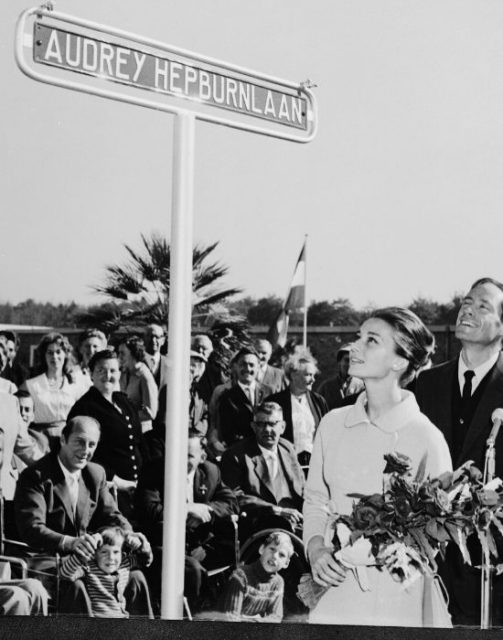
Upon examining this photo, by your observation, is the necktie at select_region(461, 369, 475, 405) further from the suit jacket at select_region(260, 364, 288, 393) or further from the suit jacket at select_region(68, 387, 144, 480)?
the suit jacket at select_region(68, 387, 144, 480)

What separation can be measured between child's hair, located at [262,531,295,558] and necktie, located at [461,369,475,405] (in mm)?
806

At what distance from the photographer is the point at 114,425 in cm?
313

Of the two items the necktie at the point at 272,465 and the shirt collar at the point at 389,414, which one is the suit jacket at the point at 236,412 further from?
the shirt collar at the point at 389,414

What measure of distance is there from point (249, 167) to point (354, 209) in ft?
1.34

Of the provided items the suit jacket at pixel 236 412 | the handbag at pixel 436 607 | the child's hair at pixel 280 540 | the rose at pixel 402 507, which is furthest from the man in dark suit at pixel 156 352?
the handbag at pixel 436 607

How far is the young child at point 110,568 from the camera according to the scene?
3045 millimetres

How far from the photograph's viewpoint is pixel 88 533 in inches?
121

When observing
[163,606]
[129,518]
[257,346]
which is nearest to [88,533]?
[129,518]

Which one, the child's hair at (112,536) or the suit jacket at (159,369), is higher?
the suit jacket at (159,369)

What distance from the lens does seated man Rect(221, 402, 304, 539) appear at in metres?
3.13

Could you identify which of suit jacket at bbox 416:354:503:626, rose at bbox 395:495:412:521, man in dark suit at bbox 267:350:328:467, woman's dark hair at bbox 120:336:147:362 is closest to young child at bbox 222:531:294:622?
man in dark suit at bbox 267:350:328:467

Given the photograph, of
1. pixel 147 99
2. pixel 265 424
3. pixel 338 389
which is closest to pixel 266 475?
pixel 265 424

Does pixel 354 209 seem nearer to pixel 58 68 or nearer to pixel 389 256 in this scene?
pixel 389 256

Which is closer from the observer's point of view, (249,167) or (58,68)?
(58,68)
